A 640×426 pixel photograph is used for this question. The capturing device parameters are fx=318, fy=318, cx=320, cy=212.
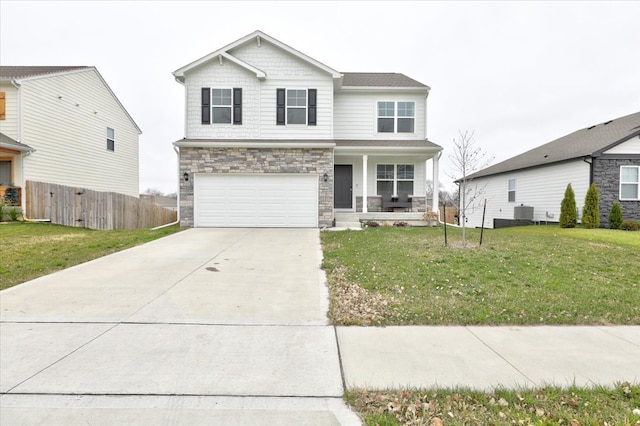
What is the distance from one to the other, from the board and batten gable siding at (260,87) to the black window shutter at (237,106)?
0.15 m

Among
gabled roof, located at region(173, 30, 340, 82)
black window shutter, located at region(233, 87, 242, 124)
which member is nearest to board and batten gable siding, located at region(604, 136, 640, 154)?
gabled roof, located at region(173, 30, 340, 82)

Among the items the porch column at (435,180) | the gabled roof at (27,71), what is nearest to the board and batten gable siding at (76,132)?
the gabled roof at (27,71)

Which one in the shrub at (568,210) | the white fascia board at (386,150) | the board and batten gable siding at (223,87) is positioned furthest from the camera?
the white fascia board at (386,150)

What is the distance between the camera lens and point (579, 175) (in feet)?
47.9

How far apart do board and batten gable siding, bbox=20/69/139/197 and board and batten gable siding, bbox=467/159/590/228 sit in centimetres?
1997

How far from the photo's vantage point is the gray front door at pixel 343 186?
1598 cm

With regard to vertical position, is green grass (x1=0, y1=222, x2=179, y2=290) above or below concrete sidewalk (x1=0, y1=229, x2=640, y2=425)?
above

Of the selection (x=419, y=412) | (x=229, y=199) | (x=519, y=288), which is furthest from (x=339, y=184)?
(x=419, y=412)

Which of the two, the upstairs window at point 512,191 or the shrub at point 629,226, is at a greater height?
the upstairs window at point 512,191

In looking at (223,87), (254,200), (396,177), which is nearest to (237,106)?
(223,87)

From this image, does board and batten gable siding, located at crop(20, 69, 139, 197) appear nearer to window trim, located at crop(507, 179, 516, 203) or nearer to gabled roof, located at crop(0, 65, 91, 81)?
gabled roof, located at crop(0, 65, 91, 81)

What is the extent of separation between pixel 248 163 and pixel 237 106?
8.60 feet

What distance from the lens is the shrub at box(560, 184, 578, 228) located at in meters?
13.9

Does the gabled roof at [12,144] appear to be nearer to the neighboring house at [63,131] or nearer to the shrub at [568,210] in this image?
the neighboring house at [63,131]
